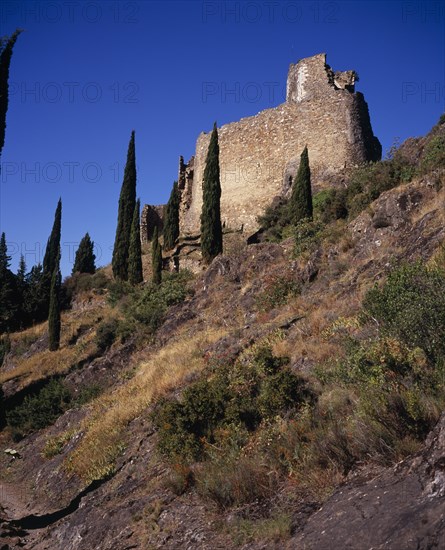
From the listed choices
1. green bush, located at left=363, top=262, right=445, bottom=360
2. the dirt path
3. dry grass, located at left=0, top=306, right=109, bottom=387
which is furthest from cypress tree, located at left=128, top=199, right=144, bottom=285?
green bush, located at left=363, top=262, right=445, bottom=360

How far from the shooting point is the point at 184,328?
741 inches

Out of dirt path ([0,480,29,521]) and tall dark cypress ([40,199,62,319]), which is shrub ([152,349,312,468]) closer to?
dirt path ([0,480,29,521])

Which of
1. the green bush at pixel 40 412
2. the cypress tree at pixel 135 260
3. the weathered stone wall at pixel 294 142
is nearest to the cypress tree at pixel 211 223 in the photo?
the weathered stone wall at pixel 294 142

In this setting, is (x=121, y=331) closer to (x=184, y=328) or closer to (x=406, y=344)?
(x=184, y=328)

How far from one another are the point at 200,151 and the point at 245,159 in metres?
5.10

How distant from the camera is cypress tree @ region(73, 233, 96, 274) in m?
49.9

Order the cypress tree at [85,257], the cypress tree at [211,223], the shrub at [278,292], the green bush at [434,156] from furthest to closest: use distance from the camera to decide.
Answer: the cypress tree at [85,257]
the cypress tree at [211,223]
the green bush at [434,156]
the shrub at [278,292]

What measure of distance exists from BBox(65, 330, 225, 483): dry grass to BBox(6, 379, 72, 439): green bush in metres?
3.44

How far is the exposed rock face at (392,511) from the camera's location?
4.11m

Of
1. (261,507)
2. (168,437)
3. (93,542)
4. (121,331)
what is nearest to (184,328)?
(121,331)

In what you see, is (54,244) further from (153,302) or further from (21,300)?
(153,302)

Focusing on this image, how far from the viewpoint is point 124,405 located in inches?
491

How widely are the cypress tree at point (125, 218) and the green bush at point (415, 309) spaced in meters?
28.5

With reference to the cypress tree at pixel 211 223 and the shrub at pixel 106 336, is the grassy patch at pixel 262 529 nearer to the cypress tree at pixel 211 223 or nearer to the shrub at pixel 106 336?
the shrub at pixel 106 336
